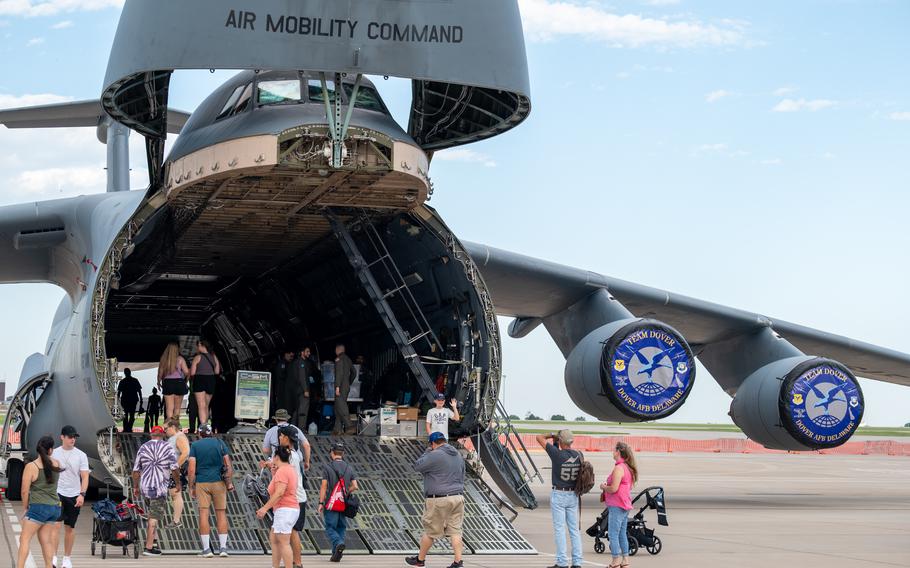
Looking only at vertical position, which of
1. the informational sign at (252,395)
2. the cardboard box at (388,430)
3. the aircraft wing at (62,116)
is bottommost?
the cardboard box at (388,430)

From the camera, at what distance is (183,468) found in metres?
11.0

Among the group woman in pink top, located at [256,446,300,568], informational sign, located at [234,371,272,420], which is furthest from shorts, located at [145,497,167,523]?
informational sign, located at [234,371,272,420]

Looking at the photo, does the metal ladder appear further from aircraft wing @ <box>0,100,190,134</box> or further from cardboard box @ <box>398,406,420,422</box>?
aircraft wing @ <box>0,100,190,134</box>

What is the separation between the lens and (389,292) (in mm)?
13297

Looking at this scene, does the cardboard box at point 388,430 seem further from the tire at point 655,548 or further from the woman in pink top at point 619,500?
the woman in pink top at point 619,500

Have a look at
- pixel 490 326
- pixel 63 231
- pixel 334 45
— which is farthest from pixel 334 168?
pixel 63 231

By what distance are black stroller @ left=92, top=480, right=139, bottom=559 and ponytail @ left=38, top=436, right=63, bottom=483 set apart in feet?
4.64

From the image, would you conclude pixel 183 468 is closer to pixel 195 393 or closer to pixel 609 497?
pixel 195 393

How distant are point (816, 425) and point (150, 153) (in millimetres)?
8892

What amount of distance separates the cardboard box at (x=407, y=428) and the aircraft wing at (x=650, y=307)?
2543 mm

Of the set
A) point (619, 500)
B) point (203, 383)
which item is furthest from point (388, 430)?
point (619, 500)

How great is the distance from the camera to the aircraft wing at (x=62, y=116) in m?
19.5

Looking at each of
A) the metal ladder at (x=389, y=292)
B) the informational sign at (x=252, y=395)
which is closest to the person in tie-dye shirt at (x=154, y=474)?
the metal ladder at (x=389, y=292)

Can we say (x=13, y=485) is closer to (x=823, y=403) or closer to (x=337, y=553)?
(x=337, y=553)
